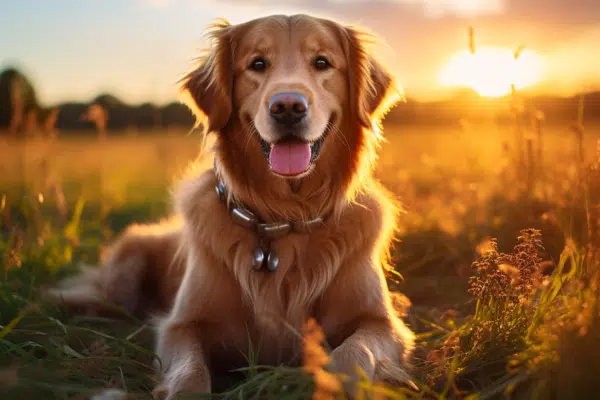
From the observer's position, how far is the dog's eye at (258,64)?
10.0 feet

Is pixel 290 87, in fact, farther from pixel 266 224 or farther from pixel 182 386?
pixel 182 386

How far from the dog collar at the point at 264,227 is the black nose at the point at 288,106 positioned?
54 cm

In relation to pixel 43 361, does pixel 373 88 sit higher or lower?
higher

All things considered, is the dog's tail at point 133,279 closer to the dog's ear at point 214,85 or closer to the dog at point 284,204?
the dog at point 284,204

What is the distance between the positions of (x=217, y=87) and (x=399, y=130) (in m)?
12.6

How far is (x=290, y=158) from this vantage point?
9.24ft

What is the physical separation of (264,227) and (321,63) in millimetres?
939

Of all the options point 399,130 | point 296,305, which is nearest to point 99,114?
point 296,305

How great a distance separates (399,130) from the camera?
50.1 feet

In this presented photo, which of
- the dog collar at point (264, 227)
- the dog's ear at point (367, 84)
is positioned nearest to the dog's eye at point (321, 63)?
the dog's ear at point (367, 84)

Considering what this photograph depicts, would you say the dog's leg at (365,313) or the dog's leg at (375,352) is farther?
the dog's leg at (365,313)

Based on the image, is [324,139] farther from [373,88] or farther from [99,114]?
[99,114]

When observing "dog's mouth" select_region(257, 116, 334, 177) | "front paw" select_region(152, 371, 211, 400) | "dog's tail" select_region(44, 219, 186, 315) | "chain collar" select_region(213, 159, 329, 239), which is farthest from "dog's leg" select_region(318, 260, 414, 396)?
"dog's tail" select_region(44, 219, 186, 315)

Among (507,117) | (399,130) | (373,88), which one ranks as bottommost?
(399,130)
